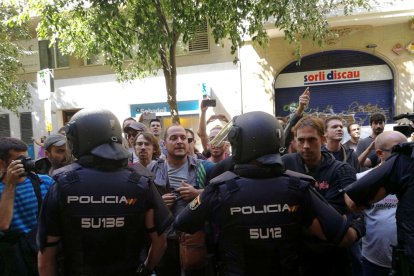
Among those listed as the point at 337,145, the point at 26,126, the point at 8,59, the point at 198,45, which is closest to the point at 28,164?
the point at 337,145

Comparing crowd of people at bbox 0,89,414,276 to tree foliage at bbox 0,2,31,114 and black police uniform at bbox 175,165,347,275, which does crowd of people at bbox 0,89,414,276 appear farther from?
tree foliage at bbox 0,2,31,114

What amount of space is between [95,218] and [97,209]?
0.05 m

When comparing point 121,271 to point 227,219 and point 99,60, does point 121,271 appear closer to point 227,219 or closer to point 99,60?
point 227,219

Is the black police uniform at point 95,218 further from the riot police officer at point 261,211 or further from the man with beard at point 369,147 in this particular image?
the man with beard at point 369,147

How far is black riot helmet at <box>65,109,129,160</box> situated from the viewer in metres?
2.32

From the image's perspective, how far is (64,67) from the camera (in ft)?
47.4

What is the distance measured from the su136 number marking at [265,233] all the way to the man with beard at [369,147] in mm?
3152

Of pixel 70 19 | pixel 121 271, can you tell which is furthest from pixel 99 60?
pixel 121 271

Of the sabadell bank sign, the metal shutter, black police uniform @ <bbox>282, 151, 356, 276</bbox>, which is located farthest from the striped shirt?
the sabadell bank sign

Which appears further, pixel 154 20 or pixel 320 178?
pixel 154 20

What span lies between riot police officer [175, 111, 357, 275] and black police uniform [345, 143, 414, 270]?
0.88ft

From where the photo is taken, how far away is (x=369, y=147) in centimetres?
505

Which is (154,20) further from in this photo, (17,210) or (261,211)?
(261,211)

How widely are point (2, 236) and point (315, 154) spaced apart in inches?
94.2
